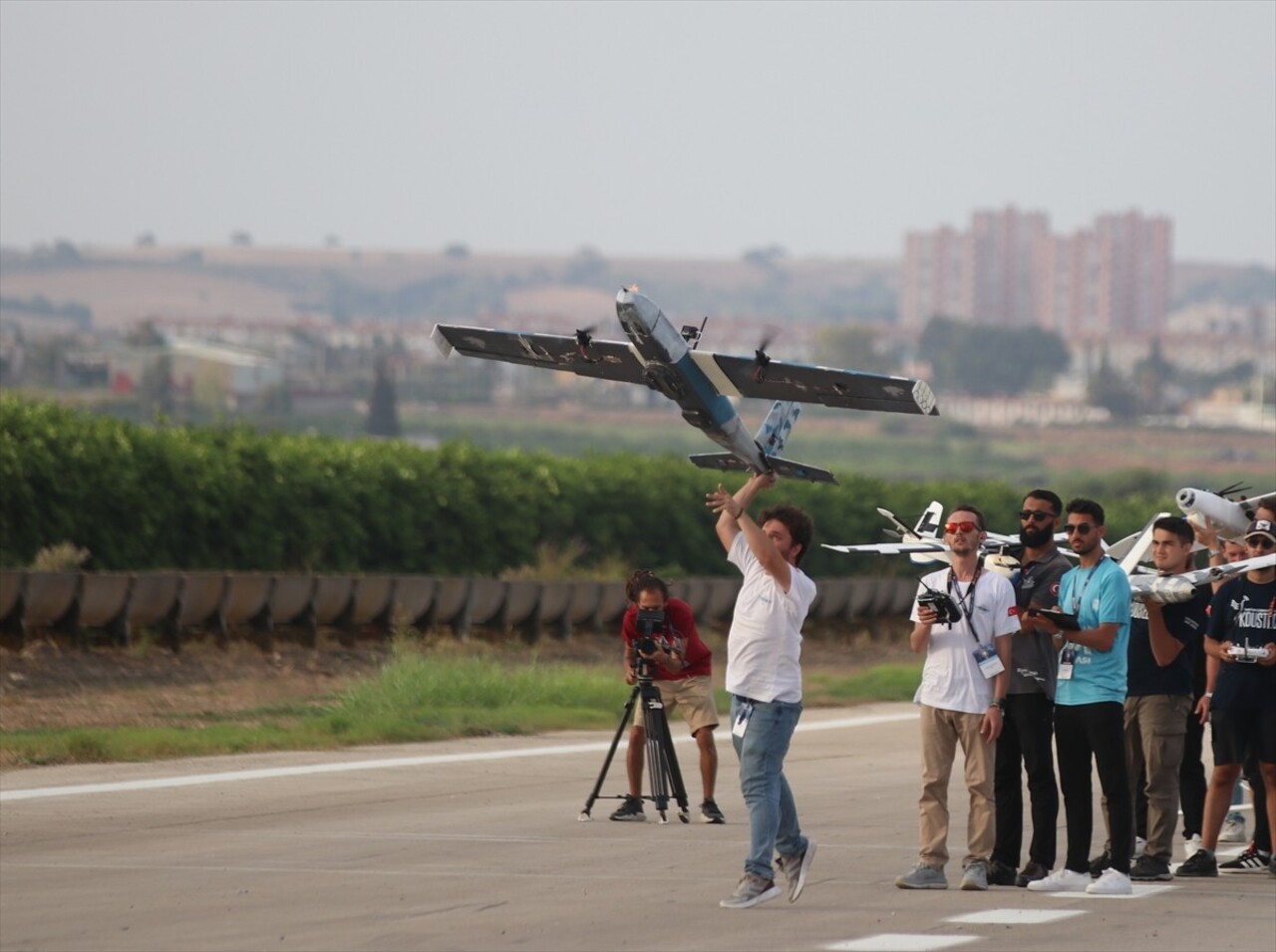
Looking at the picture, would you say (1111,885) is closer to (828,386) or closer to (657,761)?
(828,386)

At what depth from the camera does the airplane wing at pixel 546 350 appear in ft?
48.4

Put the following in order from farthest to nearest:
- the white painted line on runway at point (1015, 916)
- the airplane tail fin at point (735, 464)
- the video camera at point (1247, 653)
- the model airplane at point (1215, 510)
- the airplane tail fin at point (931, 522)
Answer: the airplane tail fin at point (931, 522), the airplane tail fin at point (735, 464), the model airplane at point (1215, 510), the video camera at point (1247, 653), the white painted line on runway at point (1015, 916)

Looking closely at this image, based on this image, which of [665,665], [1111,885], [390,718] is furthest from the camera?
[390,718]

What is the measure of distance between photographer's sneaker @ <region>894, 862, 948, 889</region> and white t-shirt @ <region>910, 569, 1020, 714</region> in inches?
36.2

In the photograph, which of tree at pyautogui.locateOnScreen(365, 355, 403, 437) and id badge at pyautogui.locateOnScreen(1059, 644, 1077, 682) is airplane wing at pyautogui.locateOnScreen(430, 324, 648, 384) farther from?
tree at pyautogui.locateOnScreen(365, 355, 403, 437)

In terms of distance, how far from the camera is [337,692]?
2692 cm

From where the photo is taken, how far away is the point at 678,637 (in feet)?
54.4

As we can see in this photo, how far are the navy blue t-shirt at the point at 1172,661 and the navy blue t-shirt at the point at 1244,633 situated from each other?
158 millimetres

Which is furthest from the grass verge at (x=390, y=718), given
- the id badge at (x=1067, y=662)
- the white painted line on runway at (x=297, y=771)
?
the id badge at (x=1067, y=662)

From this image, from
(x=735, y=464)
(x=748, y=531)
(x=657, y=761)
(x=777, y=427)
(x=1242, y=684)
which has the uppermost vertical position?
(x=777, y=427)

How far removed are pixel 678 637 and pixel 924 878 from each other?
4222mm

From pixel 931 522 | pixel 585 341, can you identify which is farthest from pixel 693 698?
pixel 585 341

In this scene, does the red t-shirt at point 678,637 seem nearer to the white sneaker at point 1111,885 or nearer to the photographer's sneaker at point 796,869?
the photographer's sneaker at point 796,869

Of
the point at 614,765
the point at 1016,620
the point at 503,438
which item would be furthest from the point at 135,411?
the point at 1016,620
